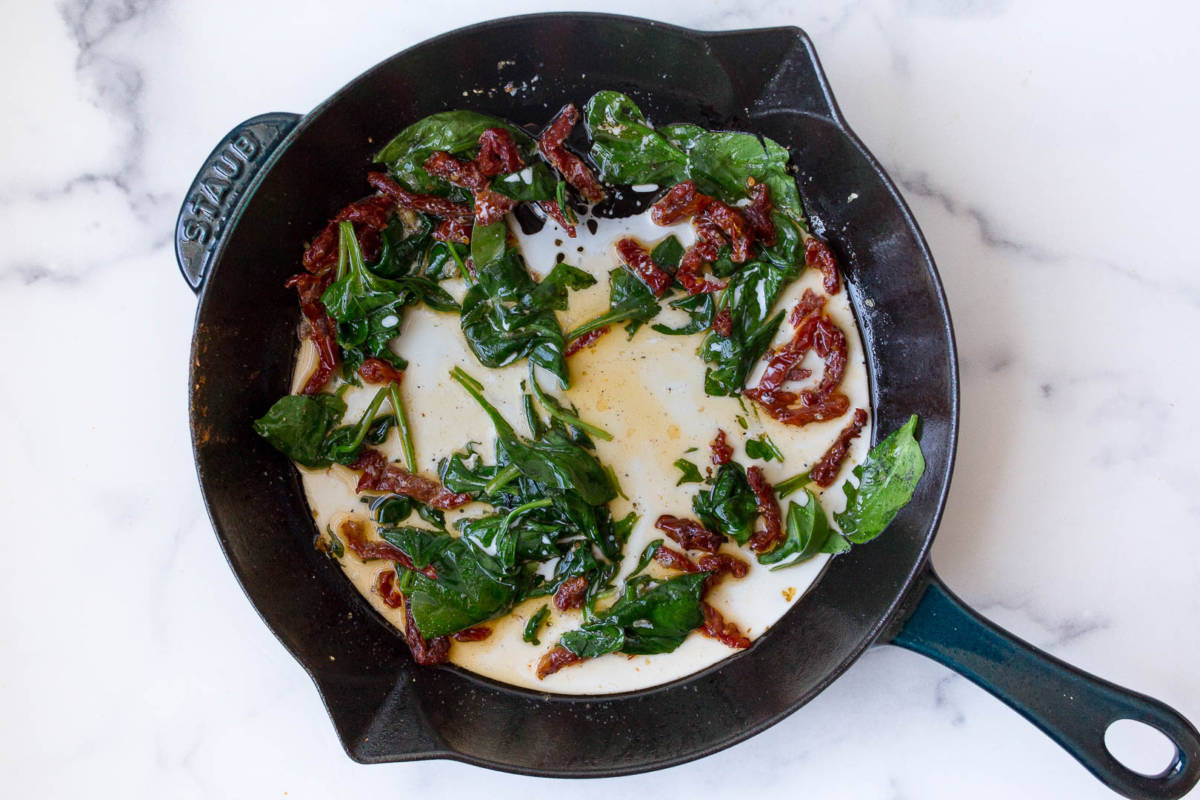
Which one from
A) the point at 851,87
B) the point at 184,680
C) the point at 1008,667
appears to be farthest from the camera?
the point at 184,680

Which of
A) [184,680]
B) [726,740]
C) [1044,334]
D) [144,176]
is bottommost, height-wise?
[726,740]

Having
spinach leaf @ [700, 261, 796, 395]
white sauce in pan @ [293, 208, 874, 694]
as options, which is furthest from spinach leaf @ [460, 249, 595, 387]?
spinach leaf @ [700, 261, 796, 395]

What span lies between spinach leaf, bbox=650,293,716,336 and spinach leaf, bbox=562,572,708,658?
59 cm

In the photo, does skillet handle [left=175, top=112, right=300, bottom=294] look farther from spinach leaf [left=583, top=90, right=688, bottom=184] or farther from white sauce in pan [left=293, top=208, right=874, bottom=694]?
spinach leaf [left=583, top=90, right=688, bottom=184]

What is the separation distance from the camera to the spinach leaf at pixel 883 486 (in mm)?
2023

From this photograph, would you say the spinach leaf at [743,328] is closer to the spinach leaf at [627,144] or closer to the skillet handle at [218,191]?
the spinach leaf at [627,144]

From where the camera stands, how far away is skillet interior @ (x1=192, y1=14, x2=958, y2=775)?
1939mm

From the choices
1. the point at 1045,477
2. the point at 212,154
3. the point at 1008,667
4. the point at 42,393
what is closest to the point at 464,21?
the point at 212,154

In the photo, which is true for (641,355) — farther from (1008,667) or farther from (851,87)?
(1008,667)

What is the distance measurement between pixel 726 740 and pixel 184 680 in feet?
4.55

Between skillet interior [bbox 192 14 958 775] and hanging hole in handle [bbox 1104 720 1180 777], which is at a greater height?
skillet interior [bbox 192 14 958 775]

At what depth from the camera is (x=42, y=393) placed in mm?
2211

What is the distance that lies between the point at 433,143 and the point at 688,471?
975 mm

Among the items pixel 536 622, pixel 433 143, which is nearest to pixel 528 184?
pixel 433 143
